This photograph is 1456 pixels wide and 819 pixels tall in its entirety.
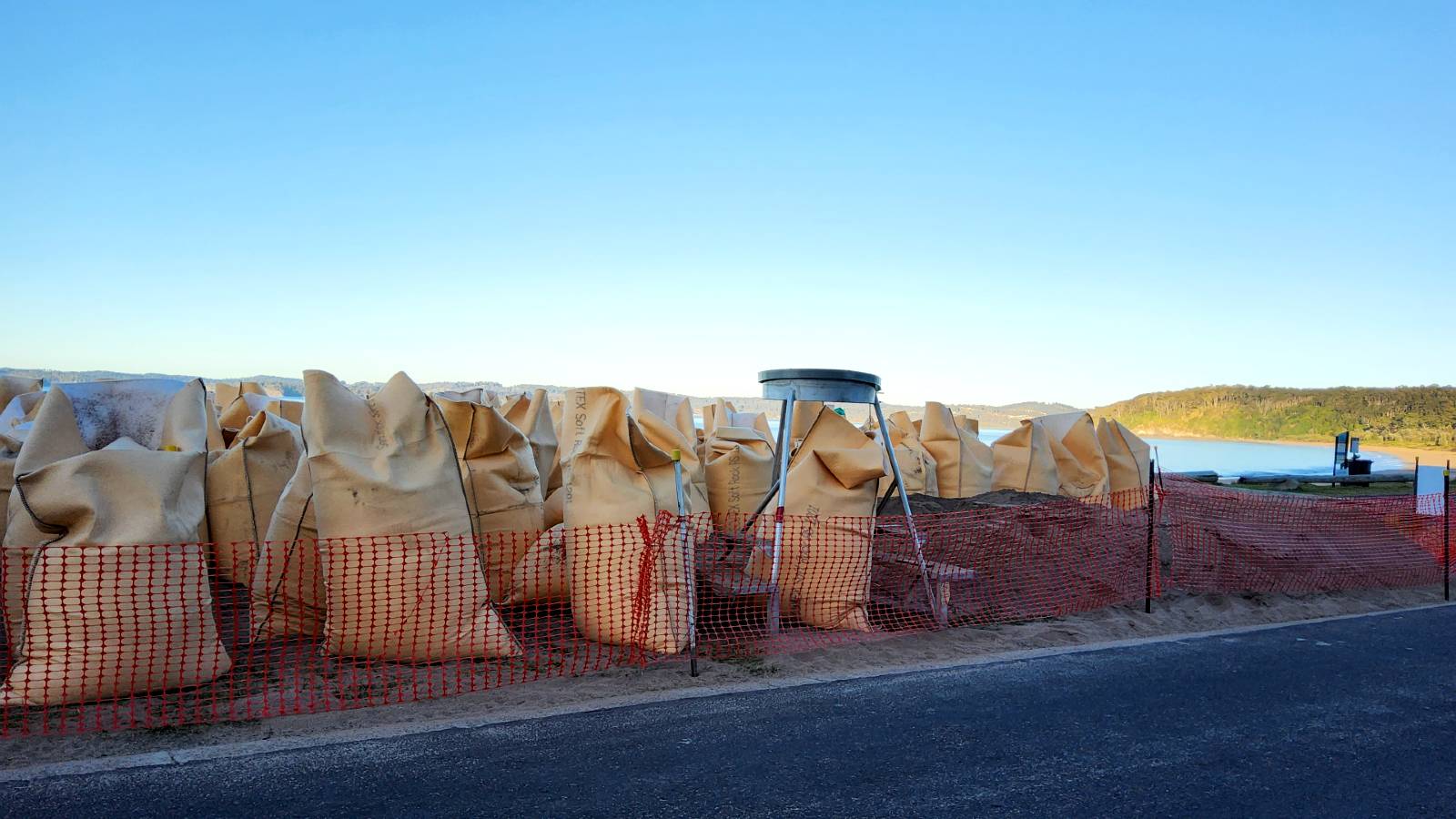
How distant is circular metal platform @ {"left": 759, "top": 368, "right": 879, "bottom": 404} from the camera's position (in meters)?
7.18

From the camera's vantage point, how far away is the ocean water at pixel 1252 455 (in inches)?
1522

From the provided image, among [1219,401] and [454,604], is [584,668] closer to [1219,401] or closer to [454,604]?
[454,604]

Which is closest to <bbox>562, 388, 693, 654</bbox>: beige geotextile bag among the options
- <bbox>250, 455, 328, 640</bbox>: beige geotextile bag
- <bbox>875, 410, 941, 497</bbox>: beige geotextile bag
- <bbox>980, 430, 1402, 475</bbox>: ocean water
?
<bbox>250, 455, 328, 640</bbox>: beige geotextile bag

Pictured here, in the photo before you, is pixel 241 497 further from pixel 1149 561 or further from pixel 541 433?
pixel 1149 561

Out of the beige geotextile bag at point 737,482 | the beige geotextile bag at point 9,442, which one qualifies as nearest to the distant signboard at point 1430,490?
the beige geotextile bag at point 737,482

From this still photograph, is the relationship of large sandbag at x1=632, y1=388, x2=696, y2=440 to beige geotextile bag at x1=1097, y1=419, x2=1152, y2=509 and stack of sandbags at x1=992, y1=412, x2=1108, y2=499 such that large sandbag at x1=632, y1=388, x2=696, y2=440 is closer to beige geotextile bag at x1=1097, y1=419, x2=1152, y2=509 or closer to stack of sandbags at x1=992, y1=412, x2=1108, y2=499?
stack of sandbags at x1=992, y1=412, x2=1108, y2=499

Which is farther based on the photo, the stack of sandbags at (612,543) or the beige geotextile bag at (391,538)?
the stack of sandbags at (612,543)

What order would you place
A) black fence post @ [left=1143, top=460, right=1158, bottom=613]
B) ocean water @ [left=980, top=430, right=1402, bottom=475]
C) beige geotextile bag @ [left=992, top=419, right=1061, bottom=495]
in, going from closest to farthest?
black fence post @ [left=1143, top=460, right=1158, bottom=613] → beige geotextile bag @ [left=992, top=419, right=1061, bottom=495] → ocean water @ [left=980, top=430, right=1402, bottom=475]

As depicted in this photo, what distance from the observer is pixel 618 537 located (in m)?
6.25

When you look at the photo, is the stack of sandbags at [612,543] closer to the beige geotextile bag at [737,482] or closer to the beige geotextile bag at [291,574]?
the beige geotextile bag at [291,574]

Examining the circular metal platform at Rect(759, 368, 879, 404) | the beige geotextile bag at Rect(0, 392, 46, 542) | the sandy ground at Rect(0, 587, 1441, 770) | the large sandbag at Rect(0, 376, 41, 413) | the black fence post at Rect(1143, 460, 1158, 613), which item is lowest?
the sandy ground at Rect(0, 587, 1441, 770)

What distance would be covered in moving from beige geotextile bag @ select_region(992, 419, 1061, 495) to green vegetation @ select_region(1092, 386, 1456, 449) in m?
46.1

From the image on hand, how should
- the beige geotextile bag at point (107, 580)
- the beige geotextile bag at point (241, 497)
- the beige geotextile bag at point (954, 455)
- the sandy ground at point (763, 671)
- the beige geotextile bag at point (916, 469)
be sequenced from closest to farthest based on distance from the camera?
the sandy ground at point (763, 671) < the beige geotextile bag at point (107, 580) < the beige geotextile bag at point (241, 497) < the beige geotextile bag at point (916, 469) < the beige geotextile bag at point (954, 455)

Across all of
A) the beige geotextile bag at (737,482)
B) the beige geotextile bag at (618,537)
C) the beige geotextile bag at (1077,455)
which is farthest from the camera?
the beige geotextile bag at (1077,455)
